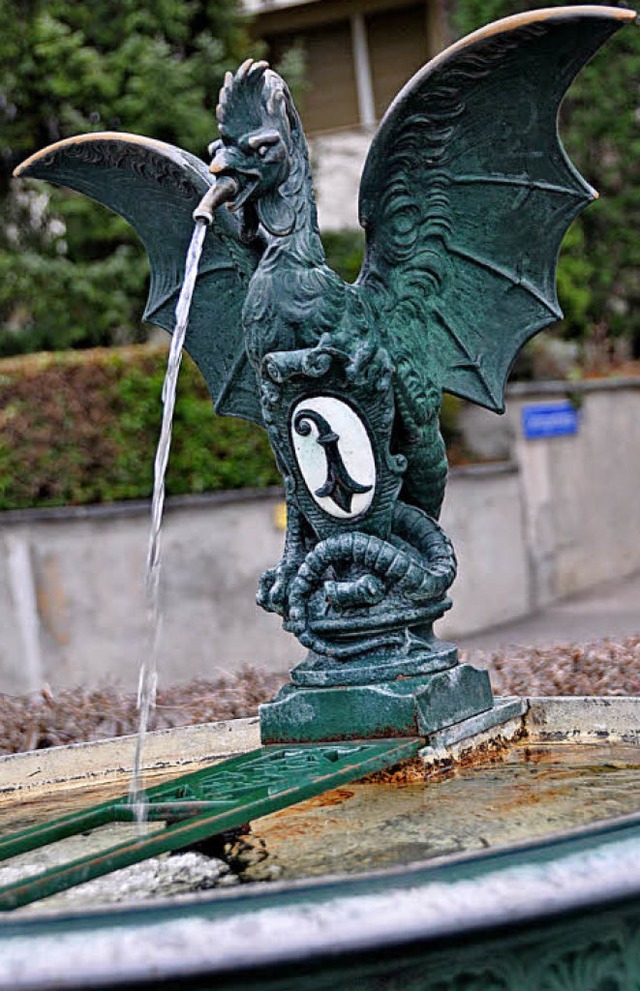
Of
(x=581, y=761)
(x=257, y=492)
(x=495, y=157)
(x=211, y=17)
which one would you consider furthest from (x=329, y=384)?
(x=211, y=17)

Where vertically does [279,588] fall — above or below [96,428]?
below

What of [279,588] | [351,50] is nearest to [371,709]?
[279,588]

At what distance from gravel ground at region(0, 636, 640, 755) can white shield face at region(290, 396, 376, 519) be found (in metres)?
1.27

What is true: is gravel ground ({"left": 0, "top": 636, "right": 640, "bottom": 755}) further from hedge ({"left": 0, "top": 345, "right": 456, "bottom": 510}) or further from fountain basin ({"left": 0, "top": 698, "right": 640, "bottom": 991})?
hedge ({"left": 0, "top": 345, "right": 456, "bottom": 510})

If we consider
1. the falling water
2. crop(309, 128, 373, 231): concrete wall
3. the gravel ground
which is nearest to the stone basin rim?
the falling water

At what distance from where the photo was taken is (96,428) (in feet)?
34.1

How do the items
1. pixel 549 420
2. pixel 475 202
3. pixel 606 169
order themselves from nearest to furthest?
1. pixel 475 202
2. pixel 549 420
3. pixel 606 169

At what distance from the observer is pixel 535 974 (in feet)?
6.81

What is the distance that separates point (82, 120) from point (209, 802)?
9.75 metres

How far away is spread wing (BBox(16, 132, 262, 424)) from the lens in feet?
13.2

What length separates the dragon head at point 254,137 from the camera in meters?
3.47

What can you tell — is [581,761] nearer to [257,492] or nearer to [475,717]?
[475,717]

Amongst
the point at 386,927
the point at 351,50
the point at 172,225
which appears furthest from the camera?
the point at 351,50

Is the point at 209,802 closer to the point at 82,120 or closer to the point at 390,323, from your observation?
the point at 390,323
